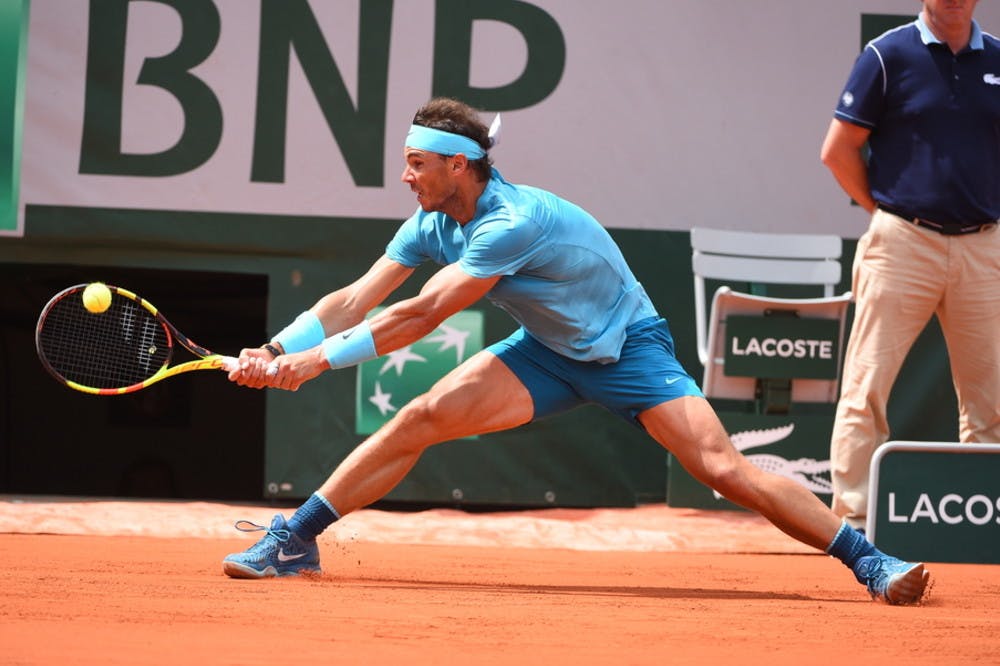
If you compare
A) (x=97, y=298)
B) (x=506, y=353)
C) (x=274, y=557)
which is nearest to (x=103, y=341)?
(x=97, y=298)

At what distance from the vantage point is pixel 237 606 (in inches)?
155

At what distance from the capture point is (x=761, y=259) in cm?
681

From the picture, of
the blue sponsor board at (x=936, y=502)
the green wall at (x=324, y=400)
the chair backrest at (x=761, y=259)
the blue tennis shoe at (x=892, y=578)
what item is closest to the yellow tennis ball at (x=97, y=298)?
the green wall at (x=324, y=400)

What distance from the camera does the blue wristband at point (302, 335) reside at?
462cm

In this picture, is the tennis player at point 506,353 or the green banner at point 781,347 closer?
the tennis player at point 506,353

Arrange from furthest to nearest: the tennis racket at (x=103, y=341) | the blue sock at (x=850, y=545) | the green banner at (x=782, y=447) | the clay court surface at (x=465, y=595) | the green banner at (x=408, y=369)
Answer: the green banner at (x=408, y=369)
the green banner at (x=782, y=447)
the tennis racket at (x=103, y=341)
the blue sock at (x=850, y=545)
the clay court surface at (x=465, y=595)

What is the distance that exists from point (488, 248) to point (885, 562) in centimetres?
145

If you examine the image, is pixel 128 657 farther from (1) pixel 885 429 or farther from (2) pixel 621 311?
(1) pixel 885 429

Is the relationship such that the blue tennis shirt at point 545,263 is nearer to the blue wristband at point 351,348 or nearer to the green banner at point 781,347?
the blue wristband at point 351,348

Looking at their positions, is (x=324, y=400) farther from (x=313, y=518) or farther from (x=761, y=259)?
(x=313, y=518)

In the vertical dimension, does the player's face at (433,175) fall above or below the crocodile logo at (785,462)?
above

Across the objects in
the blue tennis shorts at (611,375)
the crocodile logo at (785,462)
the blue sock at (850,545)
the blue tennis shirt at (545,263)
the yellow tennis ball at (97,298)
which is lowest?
the crocodile logo at (785,462)

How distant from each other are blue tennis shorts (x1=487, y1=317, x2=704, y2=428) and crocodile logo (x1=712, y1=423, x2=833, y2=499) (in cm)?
188

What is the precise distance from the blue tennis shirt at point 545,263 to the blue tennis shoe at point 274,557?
941 millimetres
